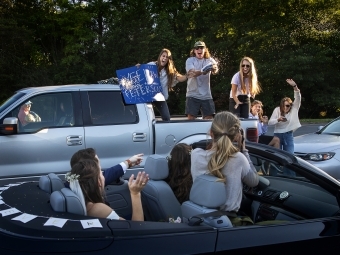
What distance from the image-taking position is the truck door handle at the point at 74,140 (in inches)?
254

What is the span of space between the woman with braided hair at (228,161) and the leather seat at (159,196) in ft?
0.96

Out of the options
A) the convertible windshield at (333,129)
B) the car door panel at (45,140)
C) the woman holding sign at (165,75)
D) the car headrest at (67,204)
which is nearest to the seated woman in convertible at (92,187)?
the car headrest at (67,204)

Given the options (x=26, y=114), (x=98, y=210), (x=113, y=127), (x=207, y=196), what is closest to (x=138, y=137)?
(x=113, y=127)

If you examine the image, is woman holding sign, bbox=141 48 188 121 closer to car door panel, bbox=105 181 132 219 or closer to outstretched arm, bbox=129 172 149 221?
car door panel, bbox=105 181 132 219

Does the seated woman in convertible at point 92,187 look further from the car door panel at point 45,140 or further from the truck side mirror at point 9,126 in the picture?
the car door panel at point 45,140

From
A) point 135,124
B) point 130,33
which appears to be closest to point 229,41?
point 130,33

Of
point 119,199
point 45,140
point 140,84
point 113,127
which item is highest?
point 140,84

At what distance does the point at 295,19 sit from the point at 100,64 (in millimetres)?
12998

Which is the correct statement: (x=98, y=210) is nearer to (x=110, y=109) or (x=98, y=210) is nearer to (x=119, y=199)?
(x=119, y=199)

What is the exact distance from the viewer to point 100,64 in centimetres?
3098

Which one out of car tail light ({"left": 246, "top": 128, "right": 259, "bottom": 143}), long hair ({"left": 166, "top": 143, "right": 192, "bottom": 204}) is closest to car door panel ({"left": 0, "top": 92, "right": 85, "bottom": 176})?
car tail light ({"left": 246, "top": 128, "right": 259, "bottom": 143})

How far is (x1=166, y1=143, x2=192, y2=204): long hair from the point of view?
382 centimetres

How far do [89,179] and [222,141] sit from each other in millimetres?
943

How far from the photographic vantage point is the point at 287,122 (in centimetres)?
875
